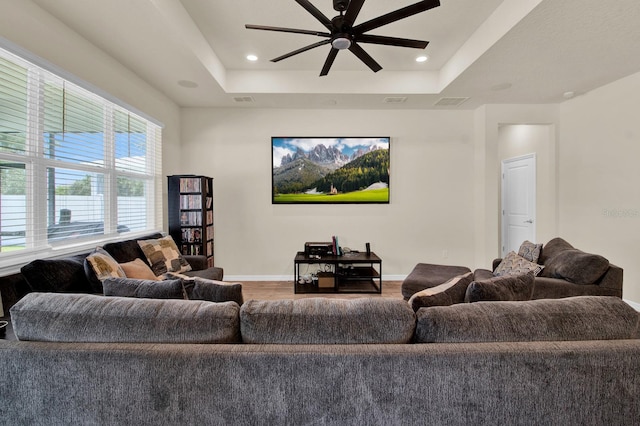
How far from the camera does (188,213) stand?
3.86m

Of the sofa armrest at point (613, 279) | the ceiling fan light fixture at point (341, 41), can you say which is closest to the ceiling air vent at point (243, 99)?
the ceiling fan light fixture at point (341, 41)

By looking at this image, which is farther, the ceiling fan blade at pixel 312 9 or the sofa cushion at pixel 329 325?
the ceiling fan blade at pixel 312 9

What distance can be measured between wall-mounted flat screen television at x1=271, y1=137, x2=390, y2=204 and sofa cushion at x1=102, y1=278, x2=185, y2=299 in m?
3.09

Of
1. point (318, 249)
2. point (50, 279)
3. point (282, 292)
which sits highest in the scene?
point (50, 279)

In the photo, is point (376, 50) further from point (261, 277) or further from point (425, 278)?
point (261, 277)

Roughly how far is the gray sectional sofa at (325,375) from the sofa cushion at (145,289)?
275 millimetres

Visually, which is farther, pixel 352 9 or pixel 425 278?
pixel 425 278

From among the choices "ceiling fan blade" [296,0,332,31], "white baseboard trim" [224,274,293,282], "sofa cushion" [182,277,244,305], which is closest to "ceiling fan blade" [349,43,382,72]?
"ceiling fan blade" [296,0,332,31]

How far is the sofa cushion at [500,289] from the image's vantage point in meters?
1.36

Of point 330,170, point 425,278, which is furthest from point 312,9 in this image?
point 330,170

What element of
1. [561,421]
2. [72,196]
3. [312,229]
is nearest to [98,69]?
[72,196]

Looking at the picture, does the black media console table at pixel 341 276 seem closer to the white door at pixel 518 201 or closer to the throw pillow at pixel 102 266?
the throw pillow at pixel 102 266

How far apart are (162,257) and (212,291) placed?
1.83m

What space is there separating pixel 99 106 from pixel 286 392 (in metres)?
3.29
